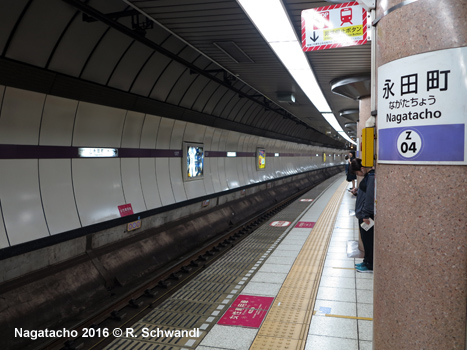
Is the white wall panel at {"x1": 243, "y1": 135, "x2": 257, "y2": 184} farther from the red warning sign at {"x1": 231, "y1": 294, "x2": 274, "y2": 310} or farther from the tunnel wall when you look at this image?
the red warning sign at {"x1": 231, "y1": 294, "x2": 274, "y2": 310}

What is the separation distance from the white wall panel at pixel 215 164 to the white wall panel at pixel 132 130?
4262 mm

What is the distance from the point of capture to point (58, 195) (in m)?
5.78

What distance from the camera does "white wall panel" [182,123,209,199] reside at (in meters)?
9.95

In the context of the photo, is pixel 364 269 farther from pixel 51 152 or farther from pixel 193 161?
pixel 193 161

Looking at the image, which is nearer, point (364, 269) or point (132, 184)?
point (364, 269)

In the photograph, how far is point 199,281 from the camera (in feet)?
20.0

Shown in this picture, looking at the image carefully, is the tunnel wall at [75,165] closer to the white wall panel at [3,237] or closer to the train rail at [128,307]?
the white wall panel at [3,237]

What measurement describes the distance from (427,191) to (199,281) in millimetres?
4819

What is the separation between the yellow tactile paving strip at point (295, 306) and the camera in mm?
3803

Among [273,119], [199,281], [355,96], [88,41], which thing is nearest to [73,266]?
[199,281]

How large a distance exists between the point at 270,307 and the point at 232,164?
9320mm

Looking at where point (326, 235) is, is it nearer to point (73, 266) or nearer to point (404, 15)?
point (73, 266)

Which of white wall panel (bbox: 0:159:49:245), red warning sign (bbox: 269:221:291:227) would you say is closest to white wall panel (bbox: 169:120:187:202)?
red warning sign (bbox: 269:221:291:227)

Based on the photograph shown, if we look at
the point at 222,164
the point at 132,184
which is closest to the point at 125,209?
the point at 132,184
